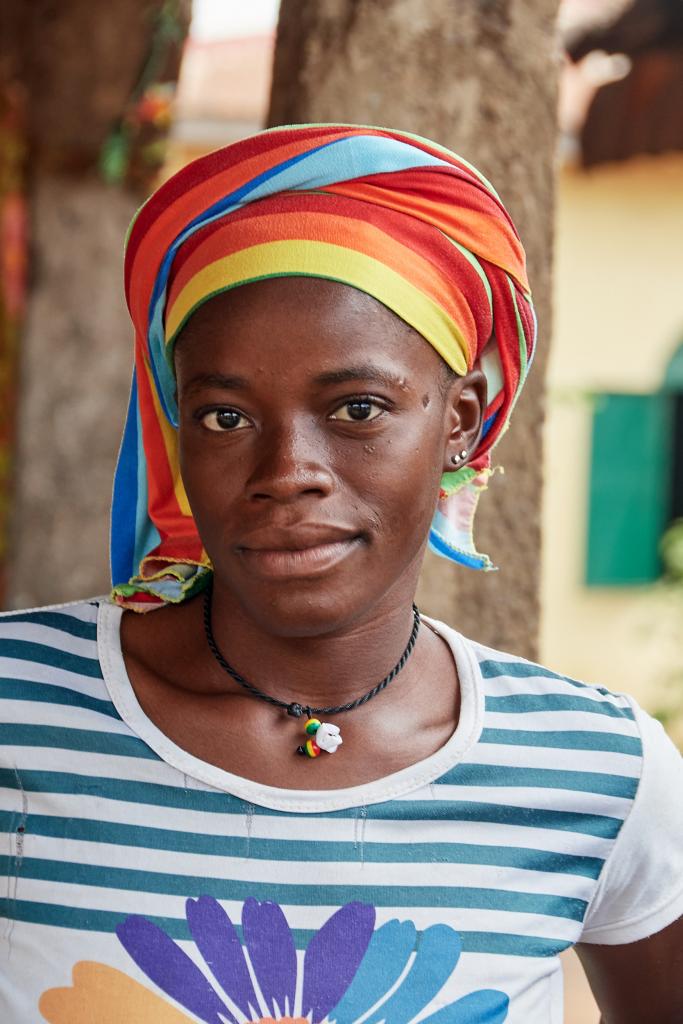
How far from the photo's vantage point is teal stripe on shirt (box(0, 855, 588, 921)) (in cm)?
169

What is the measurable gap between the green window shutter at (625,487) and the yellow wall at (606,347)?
8cm

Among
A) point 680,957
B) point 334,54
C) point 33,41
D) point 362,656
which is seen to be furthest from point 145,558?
point 33,41

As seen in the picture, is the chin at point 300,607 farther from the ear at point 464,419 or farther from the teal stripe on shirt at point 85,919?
the teal stripe on shirt at point 85,919

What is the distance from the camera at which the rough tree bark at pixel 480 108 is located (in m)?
2.57

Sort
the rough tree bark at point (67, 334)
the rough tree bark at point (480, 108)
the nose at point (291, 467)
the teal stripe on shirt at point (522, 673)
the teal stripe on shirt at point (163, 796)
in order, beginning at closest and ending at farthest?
the nose at point (291, 467)
the teal stripe on shirt at point (163, 796)
the teal stripe on shirt at point (522, 673)
the rough tree bark at point (480, 108)
the rough tree bark at point (67, 334)

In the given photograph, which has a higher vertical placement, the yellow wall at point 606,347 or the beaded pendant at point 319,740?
the yellow wall at point 606,347

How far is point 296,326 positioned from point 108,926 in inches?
30.3

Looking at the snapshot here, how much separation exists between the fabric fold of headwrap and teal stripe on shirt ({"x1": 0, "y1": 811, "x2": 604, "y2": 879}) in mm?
325

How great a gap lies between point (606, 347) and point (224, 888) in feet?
25.0

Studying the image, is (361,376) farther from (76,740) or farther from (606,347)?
(606,347)

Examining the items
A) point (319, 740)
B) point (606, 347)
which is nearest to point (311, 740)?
point (319, 740)

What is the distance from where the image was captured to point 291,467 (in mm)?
1614

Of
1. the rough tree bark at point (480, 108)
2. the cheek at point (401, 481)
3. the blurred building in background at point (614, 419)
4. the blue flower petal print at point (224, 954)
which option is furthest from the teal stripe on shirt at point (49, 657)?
the blurred building in background at point (614, 419)

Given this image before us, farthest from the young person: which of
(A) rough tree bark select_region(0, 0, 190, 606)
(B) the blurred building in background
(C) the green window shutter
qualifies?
(C) the green window shutter
